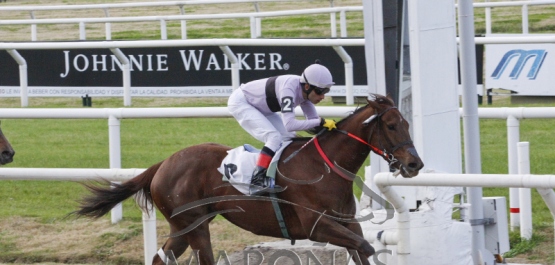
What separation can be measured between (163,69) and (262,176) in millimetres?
5734

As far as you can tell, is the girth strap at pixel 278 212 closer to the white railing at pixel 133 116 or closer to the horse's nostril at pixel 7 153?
A: the white railing at pixel 133 116

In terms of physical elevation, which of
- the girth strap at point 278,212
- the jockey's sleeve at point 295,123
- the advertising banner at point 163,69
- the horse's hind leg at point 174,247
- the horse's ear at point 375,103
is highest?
the advertising banner at point 163,69

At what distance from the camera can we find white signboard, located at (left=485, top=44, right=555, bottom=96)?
9227 millimetres

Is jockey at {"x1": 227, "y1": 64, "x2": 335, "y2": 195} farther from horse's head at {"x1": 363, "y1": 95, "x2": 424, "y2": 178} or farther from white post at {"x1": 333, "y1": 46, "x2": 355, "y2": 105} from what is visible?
white post at {"x1": 333, "y1": 46, "x2": 355, "y2": 105}

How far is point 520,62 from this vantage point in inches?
371

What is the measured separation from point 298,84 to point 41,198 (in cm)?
304

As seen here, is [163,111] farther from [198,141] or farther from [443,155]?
[198,141]

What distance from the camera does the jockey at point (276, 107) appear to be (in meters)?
4.96

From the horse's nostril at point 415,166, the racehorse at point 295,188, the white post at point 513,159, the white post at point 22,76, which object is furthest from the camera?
the white post at point 22,76

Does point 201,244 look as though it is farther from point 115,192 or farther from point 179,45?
point 179,45

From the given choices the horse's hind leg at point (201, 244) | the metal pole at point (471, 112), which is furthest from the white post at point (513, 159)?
the horse's hind leg at point (201, 244)

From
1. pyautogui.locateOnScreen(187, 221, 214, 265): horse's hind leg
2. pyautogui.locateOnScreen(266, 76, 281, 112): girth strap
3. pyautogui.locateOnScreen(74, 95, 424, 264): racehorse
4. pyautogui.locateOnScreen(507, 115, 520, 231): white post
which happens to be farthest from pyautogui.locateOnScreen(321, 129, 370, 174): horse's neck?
pyautogui.locateOnScreen(507, 115, 520, 231): white post

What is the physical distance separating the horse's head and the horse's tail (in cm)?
125

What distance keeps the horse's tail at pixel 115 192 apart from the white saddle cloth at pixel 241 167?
46 centimetres
